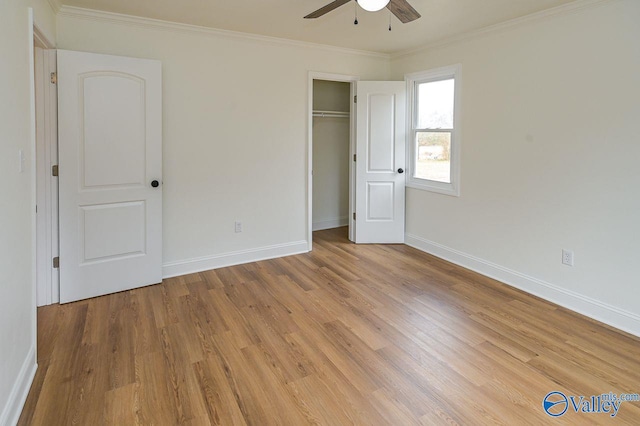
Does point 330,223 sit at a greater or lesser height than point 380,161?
lesser

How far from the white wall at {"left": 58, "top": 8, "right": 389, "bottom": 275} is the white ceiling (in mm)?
200

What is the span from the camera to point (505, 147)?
3.77 m

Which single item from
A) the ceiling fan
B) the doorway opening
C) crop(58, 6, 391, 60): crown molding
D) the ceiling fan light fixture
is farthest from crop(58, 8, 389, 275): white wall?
the ceiling fan light fixture

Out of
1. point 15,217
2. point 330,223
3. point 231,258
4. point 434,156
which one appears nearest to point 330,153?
point 330,223

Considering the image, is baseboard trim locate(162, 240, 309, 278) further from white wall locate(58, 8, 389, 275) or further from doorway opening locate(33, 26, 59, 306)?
doorway opening locate(33, 26, 59, 306)

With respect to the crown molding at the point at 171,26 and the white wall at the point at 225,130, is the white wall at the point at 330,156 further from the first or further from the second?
the crown molding at the point at 171,26

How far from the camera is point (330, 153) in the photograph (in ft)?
19.9

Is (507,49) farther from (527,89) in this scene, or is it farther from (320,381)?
(320,381)

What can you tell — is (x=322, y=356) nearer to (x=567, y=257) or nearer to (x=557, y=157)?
(x=567, y=257)

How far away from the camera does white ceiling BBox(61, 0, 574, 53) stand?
3.18m

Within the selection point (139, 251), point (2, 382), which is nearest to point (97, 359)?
point (2, 382)

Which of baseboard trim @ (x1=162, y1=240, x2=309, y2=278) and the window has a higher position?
the window

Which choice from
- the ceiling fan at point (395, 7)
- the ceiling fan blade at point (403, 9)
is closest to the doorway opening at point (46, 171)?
the ceiling fan at point (395, 7)

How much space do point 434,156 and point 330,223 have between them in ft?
7.02
